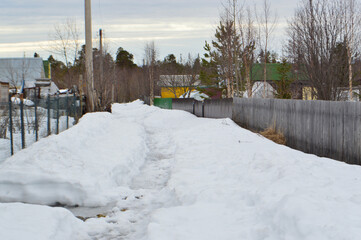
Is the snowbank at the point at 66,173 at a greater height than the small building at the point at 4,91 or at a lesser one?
lesser

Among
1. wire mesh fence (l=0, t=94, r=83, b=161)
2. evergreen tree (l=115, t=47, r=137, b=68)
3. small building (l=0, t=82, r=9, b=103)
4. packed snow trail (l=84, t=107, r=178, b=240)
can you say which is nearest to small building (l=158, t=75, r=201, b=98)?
small building (l=0, t=82, r=9, b=103)

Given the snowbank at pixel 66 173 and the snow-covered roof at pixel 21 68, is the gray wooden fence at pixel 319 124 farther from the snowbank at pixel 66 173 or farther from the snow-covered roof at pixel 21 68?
the snow-covered roof at pixel 21 68

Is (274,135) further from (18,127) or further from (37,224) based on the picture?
(37,224)

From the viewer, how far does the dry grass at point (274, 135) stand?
12.4m

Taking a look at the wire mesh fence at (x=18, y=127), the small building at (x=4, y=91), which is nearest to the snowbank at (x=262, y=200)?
the wire mesh fence at (x=18, y=127)

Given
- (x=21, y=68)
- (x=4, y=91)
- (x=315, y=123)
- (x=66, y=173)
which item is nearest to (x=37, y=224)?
(x=66, y=173)

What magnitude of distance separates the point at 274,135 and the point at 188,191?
6.69m

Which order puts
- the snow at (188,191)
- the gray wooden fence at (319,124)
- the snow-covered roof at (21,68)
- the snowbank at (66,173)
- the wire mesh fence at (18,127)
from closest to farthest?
1. the snow at (188,191)
2. the snowbank at (66,173)
3. the gray wooden fence at (319,124)
4. the wire mesh fence at (18,127)
5. the snow-covered roof at (21,68)

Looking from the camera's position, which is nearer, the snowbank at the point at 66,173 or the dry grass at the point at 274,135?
the snowbank at the point at 66,173

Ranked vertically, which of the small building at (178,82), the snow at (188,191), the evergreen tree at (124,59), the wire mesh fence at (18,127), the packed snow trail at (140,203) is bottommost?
the packed snow trail at (140,203)

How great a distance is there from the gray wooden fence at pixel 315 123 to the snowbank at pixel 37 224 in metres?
6.20

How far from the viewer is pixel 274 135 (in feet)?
42.0

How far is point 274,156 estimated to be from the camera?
8.15 m

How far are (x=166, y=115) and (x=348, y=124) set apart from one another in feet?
50.4
